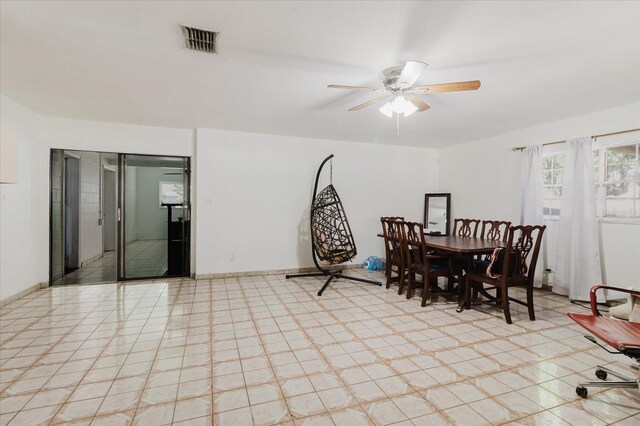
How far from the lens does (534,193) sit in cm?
432

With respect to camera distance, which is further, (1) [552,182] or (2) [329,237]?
(2) [329,237]

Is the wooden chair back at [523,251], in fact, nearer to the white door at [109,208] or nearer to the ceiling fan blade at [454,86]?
the ceiling fan blade at [454,86]

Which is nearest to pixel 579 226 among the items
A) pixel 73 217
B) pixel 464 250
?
pixel 464 250

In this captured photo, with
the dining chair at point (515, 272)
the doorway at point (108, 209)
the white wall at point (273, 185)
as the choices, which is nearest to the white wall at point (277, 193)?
the white wall at point (273, 185)

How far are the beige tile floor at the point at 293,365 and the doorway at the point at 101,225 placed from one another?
112 cm

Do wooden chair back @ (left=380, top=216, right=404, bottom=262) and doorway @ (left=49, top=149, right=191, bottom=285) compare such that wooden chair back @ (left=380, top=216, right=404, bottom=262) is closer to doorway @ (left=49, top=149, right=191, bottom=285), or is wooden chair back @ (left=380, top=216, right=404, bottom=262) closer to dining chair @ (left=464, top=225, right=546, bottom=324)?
dining chair @ (left=464, top=225, right=546, bottom=324)

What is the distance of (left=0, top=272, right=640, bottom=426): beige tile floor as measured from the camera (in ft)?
5.79

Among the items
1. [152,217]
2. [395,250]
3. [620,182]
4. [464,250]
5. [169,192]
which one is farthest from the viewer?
[152,217]

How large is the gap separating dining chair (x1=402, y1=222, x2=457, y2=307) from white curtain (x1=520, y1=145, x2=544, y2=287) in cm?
145

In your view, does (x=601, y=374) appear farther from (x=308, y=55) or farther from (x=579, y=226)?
(x=308, y=55)

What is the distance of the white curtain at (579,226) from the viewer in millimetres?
3680

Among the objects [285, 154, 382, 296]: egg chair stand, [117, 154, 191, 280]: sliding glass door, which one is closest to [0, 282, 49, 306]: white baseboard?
[117, 154, 191, 280]: sliding glass door

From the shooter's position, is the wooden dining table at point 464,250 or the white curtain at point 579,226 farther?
the white curtain at point 579,226

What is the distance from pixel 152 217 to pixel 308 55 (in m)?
8.40
